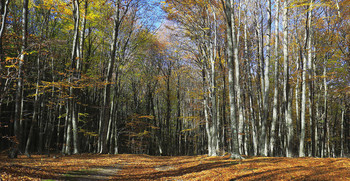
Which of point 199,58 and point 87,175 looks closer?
point 87,175

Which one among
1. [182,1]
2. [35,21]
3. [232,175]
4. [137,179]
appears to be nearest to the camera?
[232,175]

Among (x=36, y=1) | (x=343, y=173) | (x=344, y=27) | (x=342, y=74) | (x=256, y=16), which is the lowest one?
(x=343, y=173)

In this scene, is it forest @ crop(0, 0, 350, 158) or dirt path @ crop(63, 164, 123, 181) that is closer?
dirt path @ crop(63, 164, 123, 181)

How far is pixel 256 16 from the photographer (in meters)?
15.8

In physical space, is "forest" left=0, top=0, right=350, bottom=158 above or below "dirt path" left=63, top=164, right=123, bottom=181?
above

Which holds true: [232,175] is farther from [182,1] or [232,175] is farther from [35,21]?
[35,21]

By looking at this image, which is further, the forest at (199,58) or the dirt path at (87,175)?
the forest at (199,58)

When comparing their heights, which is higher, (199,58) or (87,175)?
(199,58)

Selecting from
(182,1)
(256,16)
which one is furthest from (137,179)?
(256,16)

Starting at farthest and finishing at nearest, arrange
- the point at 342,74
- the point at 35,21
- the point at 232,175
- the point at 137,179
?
the point at 342,74, the point at 35,21, the point at 137,179, the point at 232,175

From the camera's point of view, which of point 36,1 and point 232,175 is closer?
point 232,175

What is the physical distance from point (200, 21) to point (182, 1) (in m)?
1.96

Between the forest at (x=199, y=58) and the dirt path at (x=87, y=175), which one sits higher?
the forest at (x=199, y=58)

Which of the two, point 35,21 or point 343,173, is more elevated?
point 35,21
